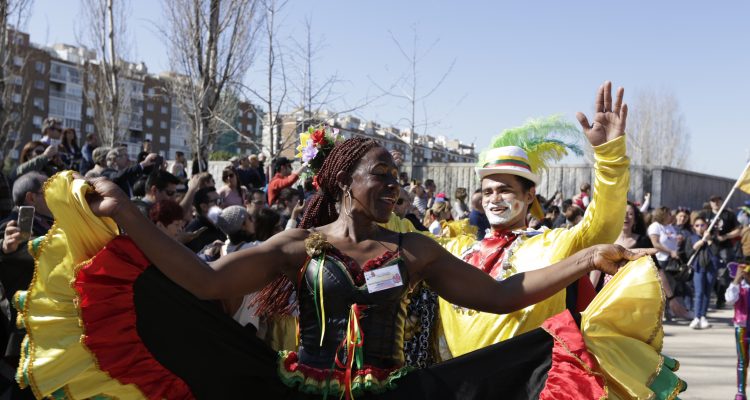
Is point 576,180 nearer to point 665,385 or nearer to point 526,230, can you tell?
point 526,230

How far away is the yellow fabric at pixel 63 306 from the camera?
8.89 feet

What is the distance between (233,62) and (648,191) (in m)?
10.9

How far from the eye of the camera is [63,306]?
279cm

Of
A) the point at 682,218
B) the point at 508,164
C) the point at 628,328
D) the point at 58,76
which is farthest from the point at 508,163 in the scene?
the point at 58,76

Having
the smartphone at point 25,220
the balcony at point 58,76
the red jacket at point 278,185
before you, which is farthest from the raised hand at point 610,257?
the balcony at point 58,76

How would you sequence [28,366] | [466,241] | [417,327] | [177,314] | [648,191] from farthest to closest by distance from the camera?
[648,191], [466,241], [417,327], [177,314], [28,366]

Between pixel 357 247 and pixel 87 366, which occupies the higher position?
pixel 357 247

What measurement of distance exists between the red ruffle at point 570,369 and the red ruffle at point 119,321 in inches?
55.8

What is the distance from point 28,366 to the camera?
2.70m

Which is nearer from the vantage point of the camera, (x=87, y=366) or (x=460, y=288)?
(x=87, y=366)

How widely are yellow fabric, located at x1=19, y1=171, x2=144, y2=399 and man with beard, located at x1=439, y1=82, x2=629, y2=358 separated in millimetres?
1658

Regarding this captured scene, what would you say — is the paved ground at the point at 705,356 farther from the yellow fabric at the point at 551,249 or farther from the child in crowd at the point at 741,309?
the yellow fabric at the point at 551,249

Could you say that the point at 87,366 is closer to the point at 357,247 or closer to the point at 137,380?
the point at 137,380

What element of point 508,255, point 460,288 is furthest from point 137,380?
point 508,255
